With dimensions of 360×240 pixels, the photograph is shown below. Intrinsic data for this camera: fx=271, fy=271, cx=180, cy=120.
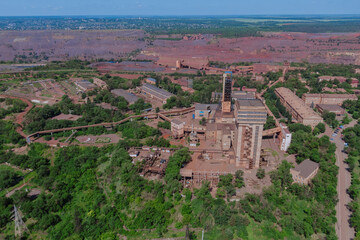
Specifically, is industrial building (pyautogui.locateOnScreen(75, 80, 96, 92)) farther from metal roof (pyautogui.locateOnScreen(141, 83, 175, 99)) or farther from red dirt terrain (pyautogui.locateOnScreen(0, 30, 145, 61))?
red dirt terrain (pyautogui.locateOnScreen(0, 30, 145, 61))

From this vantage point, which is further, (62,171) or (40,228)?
(62,171)

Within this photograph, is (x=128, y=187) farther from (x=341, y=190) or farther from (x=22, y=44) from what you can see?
(x=22, y=44)

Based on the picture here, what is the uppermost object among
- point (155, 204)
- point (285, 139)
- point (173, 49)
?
point (173, 49)

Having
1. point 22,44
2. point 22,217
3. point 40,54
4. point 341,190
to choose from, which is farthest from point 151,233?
point 22,44

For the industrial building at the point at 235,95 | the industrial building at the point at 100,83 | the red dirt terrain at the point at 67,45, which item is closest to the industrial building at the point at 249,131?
the industrial building at the point at 235,95

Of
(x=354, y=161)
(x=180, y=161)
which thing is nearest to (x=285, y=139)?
(x=354, y=161)

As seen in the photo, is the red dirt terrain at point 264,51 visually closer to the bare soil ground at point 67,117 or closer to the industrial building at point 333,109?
the industrial building at point 333,109

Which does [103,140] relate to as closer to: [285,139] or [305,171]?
[285,139]
